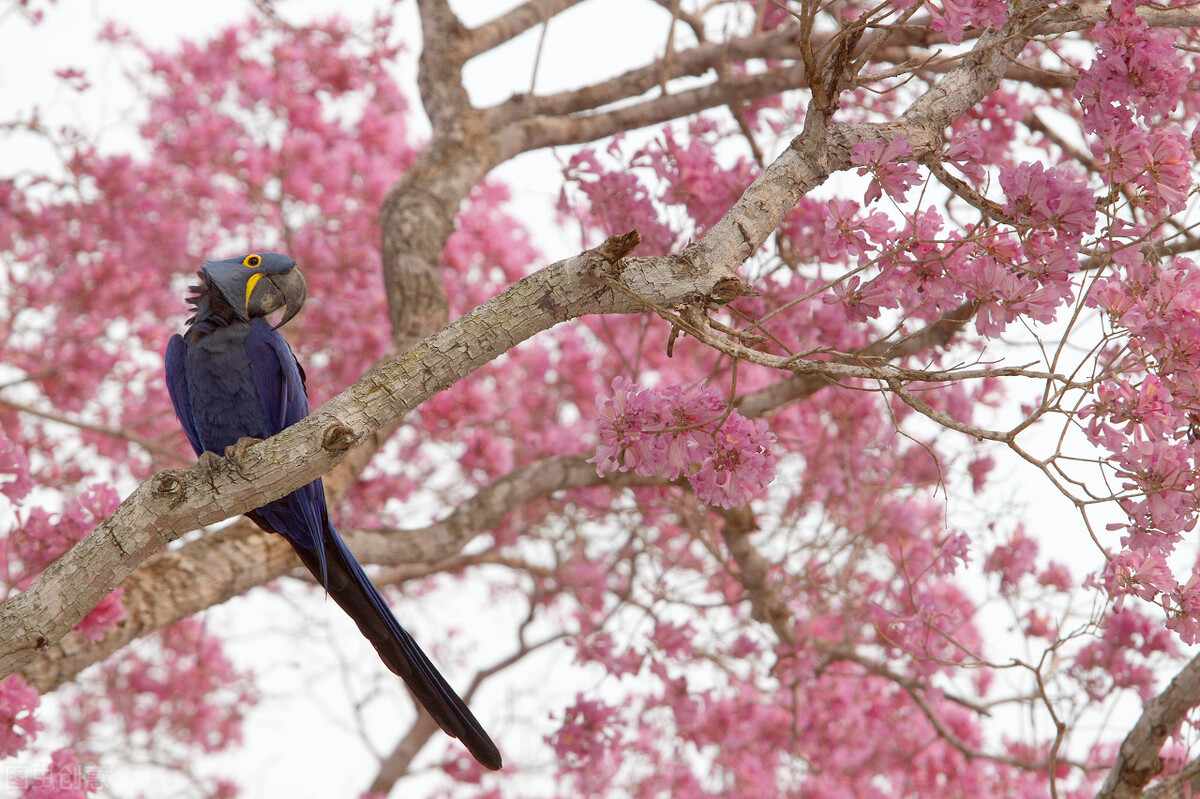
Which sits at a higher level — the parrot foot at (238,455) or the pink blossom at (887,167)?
the pink blossom at (887,167)

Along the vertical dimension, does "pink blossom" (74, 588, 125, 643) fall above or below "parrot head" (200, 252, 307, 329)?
below

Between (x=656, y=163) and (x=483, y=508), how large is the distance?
1371 millimetres

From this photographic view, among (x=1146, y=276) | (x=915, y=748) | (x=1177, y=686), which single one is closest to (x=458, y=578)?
(x=915, y=748)

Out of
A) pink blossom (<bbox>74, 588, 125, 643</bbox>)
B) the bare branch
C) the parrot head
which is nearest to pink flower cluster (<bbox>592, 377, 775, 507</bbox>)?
the parrot head

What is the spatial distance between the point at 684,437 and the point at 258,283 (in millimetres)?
1390

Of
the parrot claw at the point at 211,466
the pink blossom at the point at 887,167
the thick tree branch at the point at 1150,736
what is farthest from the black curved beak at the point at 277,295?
the thick tree branch at the point at 1150,736

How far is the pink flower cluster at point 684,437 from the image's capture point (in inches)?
72.5

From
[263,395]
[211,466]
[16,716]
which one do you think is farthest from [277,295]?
[16,716]

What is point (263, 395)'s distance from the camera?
252 centimetres

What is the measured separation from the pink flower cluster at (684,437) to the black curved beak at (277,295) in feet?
3.84

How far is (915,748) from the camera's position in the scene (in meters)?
5.09

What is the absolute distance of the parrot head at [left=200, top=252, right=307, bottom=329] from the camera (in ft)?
8.32

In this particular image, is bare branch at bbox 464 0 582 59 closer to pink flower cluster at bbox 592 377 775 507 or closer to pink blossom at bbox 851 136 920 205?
pink blossom at bbox 851 136 920 205

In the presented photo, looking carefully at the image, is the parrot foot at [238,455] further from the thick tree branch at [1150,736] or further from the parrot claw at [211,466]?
the thick tree branch at [1150,736]
